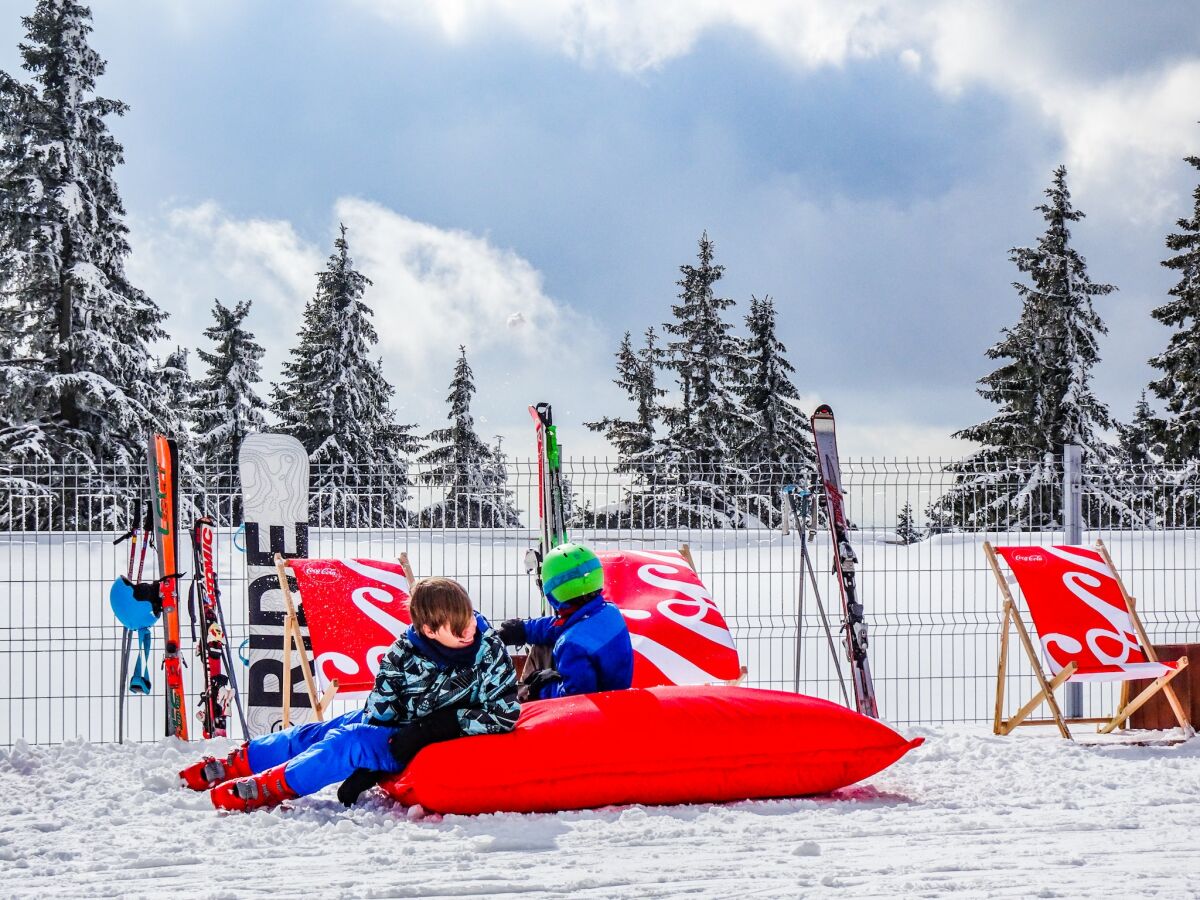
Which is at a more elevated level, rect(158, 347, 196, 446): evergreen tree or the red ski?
rect(158, 347, 196, 446): evergreen tree

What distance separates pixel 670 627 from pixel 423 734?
181 cm

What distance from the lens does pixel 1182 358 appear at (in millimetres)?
21984

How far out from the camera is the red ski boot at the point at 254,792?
3881mm

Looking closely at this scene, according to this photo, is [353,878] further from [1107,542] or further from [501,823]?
[1107,542]

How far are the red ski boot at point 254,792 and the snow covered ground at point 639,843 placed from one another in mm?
92

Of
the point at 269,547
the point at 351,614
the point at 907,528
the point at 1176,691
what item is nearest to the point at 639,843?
the point at 351,614

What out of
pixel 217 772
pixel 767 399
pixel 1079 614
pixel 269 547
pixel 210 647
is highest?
pixel 767 399

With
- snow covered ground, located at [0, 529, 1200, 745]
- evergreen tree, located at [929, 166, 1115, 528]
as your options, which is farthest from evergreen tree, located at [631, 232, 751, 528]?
snow covered ground, located at [0, 529, 1200, 745]

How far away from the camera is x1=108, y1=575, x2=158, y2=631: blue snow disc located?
5.77 meters

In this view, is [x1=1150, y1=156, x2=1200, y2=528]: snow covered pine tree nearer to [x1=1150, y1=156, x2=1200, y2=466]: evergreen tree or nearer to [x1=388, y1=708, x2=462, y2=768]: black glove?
[x1=1150, y1=156, x2=1200, y2=466]: evergreen tree

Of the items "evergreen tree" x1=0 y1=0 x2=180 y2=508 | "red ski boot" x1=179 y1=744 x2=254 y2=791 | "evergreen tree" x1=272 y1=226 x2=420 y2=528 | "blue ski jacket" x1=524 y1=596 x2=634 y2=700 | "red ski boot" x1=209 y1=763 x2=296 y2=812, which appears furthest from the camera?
"evergreen tree" x1=272 y1=226 x2=420 y2=528

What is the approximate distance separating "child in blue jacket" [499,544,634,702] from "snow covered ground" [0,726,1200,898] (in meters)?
0.78

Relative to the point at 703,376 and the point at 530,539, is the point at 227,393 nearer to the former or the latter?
the point at 703,376

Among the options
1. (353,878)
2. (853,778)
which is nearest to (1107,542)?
(853,778)
